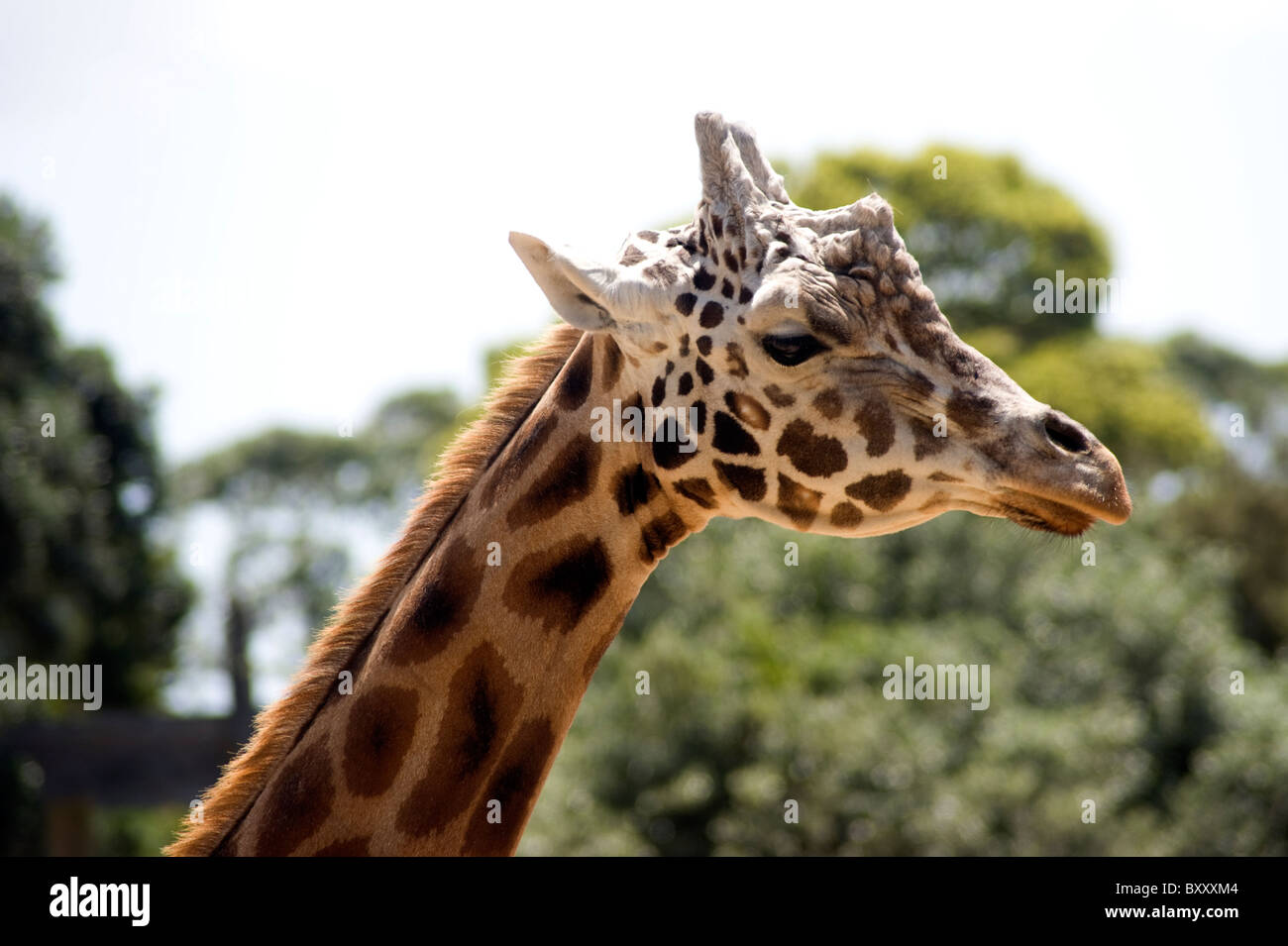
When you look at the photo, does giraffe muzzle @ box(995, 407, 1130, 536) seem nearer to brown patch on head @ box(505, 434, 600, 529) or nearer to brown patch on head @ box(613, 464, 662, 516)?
brown patch on head @ box(613, 464, 662, 516)

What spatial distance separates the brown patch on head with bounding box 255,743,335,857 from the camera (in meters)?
4.19

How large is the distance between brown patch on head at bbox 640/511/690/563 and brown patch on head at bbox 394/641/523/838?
2.01 ft

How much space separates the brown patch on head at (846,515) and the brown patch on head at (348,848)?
5.90 feet

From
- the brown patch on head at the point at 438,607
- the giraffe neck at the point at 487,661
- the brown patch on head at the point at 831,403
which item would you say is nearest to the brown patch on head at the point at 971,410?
the brown patch on head at the point at 831,403

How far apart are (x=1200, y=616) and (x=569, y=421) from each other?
19.8m

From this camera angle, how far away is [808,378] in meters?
4.25

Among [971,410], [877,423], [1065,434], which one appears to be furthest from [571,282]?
[1065,434]

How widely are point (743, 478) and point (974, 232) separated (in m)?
34.6

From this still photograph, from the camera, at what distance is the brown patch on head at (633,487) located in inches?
174
